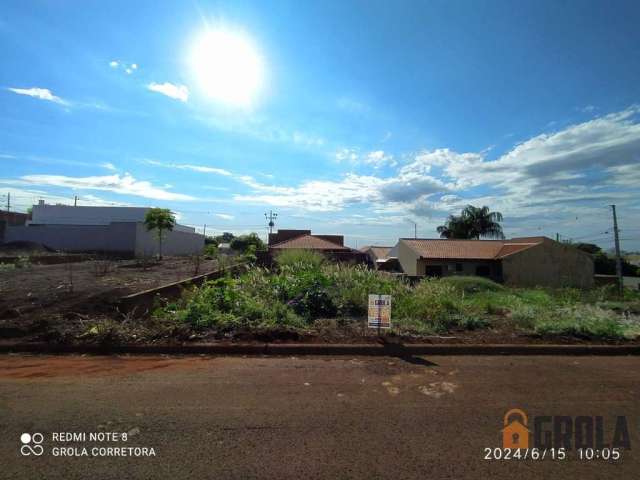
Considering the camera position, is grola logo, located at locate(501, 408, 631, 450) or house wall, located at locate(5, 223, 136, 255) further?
house wall, located at locate(5, 223, 136, 255)

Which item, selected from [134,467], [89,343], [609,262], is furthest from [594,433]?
[609,262]

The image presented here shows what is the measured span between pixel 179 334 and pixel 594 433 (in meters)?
5.76

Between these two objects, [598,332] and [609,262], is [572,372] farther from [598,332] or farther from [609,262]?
[609,262]

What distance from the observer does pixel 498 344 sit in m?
6.06

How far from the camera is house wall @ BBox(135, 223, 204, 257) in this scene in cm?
3841

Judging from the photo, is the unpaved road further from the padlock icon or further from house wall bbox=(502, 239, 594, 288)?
house wall bbox=(502, 239, 594, 288)

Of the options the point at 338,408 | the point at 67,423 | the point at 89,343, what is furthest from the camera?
the point at 89,343

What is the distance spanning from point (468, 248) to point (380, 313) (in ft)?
121

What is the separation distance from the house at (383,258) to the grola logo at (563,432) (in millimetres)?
35931

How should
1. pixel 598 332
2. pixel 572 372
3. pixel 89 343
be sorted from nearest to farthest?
pixel 572 372
pixel 89 343
pixel 598 332

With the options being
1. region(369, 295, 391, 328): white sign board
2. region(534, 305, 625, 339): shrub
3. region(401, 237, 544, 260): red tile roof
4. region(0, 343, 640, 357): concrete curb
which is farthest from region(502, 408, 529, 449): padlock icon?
region(401, 237, 544, 260): red tile roof

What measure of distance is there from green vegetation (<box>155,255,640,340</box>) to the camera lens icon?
3.34m

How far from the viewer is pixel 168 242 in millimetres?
44656
